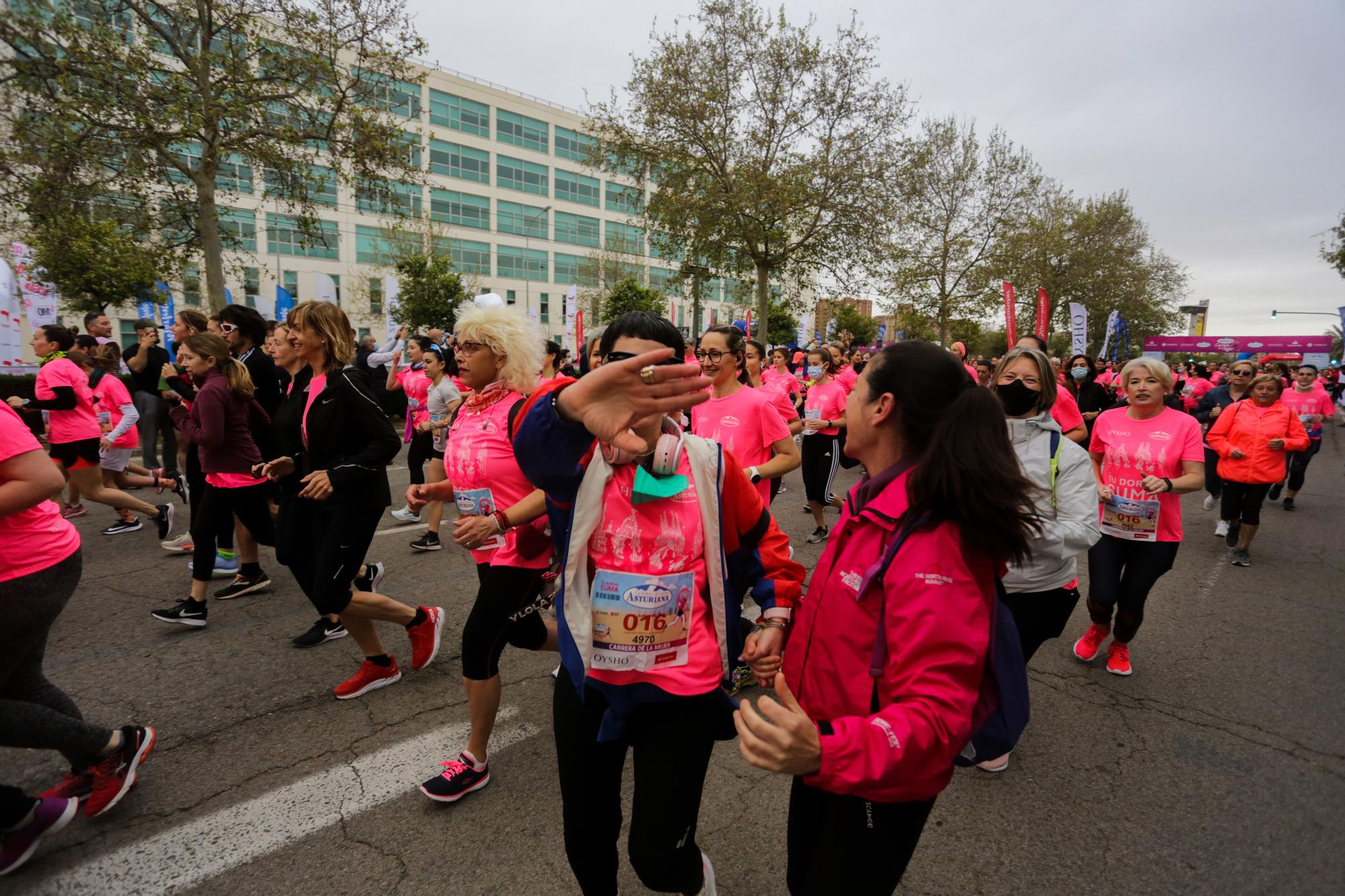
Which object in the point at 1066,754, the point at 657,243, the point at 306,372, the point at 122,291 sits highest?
the point at 657,243

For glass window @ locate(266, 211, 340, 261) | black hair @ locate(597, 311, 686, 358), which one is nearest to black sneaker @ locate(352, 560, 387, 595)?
black hair @ locate(597, 311, 686, 358)

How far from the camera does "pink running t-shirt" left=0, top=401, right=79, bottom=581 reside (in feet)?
7.30

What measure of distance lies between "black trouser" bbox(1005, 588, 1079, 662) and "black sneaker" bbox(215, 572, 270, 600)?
537 cm

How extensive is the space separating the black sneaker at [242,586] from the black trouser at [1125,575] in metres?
6.02

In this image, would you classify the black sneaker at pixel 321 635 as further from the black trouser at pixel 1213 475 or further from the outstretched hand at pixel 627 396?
the black trouser at pixel 1213 475

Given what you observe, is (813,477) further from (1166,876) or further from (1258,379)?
(1166,876)

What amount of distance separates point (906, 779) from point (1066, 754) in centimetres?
268

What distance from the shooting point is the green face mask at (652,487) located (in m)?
1.70

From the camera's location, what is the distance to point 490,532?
2.51 metres

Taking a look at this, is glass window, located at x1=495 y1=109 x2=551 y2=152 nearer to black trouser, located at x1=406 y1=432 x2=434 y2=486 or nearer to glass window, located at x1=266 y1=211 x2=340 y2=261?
glass window, located at x1=266 y1=211 x2=340 y2=261

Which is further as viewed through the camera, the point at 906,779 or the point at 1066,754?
the point at 1066,754

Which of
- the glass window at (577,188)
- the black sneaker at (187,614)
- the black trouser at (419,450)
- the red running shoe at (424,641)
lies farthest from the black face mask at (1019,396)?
the glass window at (577,188)

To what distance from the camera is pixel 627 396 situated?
1.42 meters

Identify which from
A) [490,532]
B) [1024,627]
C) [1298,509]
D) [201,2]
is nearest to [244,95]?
[201,2]
